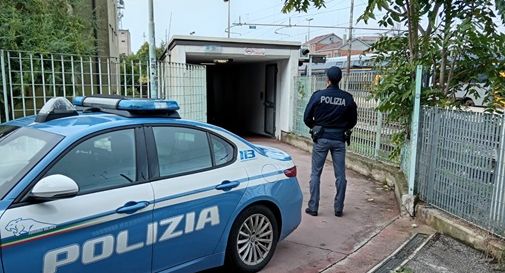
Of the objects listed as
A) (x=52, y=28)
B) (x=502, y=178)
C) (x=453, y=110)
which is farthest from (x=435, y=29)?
(x=52, y=28)

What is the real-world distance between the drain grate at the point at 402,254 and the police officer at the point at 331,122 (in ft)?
3.73

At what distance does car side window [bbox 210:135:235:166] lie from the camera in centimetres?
368

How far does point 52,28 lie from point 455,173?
6.48 meters

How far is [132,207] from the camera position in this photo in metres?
2.93

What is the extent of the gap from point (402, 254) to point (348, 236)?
0.73 metres

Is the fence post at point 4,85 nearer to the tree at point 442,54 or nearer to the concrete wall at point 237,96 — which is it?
the tree at point 442,54

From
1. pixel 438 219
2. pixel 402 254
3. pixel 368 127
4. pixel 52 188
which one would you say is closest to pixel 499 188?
pixel 438 219

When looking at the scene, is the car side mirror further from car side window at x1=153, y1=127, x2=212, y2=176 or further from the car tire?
the car tire

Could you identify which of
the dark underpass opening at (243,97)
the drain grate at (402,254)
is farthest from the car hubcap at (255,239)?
the dark underpass opening at (243,97)

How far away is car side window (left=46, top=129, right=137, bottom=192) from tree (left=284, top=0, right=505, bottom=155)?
3522mm

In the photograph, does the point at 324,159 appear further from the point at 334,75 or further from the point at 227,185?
the point at 227,185

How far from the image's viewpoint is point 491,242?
4.16 metres

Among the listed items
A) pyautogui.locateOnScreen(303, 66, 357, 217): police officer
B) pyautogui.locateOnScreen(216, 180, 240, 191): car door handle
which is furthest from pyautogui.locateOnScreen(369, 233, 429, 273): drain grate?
pyautogui.locateOnScreen(216, 180, 240, 191): car door handle

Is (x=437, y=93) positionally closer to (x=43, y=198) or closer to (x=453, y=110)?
(x=453, y=110)
